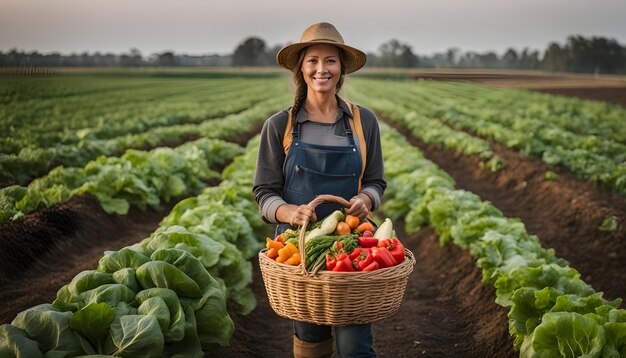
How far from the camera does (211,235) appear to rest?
21.5 feet

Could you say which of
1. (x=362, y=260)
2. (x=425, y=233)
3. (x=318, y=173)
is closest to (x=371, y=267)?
(x=362, y=260)

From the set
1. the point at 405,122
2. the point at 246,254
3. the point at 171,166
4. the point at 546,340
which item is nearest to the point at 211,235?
the point at 246,254

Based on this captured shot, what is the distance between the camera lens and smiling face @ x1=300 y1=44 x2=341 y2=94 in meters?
3.57

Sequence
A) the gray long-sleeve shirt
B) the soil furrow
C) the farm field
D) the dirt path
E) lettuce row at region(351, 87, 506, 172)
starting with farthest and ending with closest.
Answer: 1. lettuce row at region(351, 87, 506, 172)
2. the soil furrow
3. the dirt path
4. the farm field
5. the gray long-sleeve shirt

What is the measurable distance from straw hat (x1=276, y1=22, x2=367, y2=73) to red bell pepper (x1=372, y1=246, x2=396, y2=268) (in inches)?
47.1

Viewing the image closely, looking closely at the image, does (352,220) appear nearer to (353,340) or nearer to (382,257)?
(382,257)

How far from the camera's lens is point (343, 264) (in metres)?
3.13

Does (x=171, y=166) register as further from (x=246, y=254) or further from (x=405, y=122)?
(x=405, y=122)

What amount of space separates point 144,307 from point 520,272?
3.29 meters

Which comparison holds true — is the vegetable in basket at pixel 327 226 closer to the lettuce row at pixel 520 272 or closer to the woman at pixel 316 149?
the woman at pixel 316 149

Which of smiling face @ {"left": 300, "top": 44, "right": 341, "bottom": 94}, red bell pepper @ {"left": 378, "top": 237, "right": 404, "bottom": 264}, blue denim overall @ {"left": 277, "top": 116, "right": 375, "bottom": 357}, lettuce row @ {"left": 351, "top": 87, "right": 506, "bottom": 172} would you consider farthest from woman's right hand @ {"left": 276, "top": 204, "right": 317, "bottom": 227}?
lettuce row @ {"left": 351, "top": 87, "right": 506, "bottom": 172}

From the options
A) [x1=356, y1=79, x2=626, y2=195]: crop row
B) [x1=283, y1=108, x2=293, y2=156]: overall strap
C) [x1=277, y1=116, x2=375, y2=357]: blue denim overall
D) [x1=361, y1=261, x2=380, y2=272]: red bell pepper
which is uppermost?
[x1=283, y1=108, x2=293, y2=156]: overall strap

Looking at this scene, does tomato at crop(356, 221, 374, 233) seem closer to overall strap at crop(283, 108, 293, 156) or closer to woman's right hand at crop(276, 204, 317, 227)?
woman's right hand at crop(276, 204, 317, 227)

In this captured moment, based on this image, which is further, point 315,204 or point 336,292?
point 315,204
